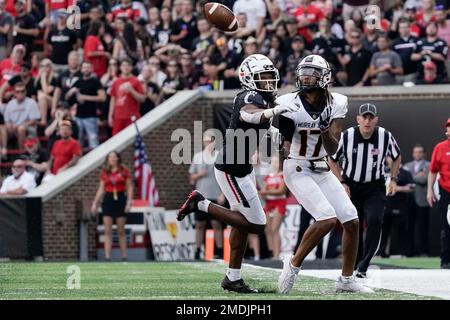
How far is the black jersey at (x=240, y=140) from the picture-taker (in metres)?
11.5

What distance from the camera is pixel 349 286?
37.5 feet

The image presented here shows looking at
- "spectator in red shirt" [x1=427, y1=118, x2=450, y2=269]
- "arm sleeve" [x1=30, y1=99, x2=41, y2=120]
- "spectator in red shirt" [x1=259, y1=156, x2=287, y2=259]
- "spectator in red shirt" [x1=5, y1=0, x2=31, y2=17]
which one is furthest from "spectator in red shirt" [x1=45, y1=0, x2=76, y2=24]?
"spectator in red shirt" [x1=427, y1=118, x2=450, y2=269]

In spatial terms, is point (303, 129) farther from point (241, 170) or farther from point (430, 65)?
point (430, 65)

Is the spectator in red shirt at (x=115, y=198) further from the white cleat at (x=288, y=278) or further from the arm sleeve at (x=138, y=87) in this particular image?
the white cleat at (x=288, y=278)

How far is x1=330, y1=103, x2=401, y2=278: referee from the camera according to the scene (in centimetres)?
1380

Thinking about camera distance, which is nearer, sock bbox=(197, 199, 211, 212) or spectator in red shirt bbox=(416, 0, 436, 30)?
sock bbox=(197, 199, 211, 212)

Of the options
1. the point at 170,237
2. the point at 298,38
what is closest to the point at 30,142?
the point at 170,237

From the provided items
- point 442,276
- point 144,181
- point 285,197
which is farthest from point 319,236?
point 144,181

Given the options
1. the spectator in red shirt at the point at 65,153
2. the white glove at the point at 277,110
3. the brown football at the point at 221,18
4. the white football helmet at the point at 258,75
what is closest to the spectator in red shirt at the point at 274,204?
the spectator in red shirt at the point at 65,153

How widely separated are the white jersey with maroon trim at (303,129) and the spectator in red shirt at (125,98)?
11030 millimetres

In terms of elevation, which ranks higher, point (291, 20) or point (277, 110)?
point (291, 20)

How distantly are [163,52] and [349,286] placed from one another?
1274 cm

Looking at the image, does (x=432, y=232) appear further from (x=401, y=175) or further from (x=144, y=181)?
(x=144, y=181)

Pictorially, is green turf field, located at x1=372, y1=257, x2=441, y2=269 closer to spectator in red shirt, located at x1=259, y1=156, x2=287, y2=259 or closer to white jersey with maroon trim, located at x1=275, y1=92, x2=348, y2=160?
spectator in red shirt, located at x1=259, y1=156, x2=287, y2=259
